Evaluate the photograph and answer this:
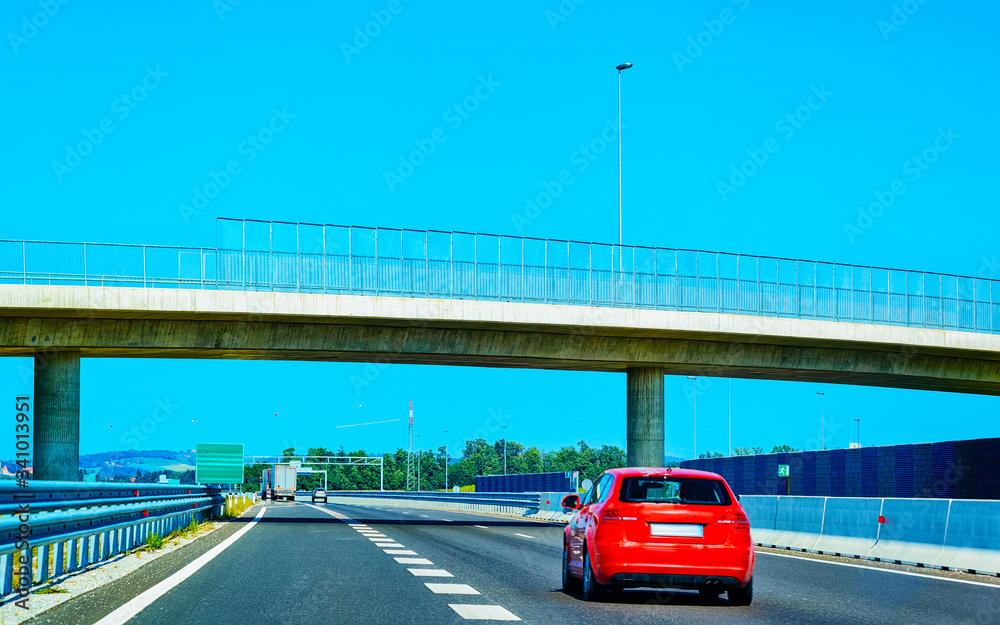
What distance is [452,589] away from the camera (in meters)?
14.2

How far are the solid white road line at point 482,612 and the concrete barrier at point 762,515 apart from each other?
1520 cm

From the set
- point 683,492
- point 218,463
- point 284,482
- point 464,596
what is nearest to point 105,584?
point 464,596

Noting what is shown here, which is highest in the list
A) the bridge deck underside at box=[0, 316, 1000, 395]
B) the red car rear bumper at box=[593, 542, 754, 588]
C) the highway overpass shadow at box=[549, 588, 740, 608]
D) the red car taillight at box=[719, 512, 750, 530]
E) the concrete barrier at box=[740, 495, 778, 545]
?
the bridge deck underside at box=[0, 316, 1000, 395]

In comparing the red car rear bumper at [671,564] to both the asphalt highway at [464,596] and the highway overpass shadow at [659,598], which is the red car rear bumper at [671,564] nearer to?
the asphalt highway at [464,596]

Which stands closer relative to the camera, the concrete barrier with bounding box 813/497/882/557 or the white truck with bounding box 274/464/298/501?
the concrete barrier with bounding box 813/497/882/557

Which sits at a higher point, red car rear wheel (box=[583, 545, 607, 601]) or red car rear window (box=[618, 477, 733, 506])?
red car rear window (box=[618, 477, 733, 506])

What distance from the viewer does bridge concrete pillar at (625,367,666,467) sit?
43.2m

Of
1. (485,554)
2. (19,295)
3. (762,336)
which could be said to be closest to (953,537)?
(485,554)

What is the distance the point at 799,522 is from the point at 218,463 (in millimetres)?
45347

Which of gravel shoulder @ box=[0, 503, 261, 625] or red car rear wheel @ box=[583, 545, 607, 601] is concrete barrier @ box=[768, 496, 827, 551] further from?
red car rear wheel @ box=[583, 545, 607, 601]

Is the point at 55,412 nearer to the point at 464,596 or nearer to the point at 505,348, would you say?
the point at 505,348

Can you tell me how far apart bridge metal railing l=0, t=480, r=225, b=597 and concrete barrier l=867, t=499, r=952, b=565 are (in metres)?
12.0

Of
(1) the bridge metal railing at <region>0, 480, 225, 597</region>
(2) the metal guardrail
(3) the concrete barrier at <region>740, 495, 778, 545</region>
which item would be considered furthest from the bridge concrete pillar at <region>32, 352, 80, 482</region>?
(3) the concrete barrier at <region>740, 495, 778, 545</region>

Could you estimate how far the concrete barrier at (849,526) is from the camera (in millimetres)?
21953
